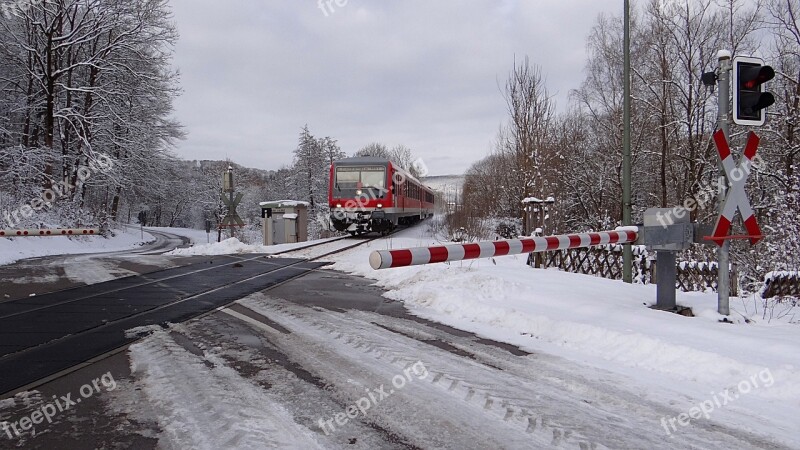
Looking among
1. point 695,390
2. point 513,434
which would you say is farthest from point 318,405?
point 695,390

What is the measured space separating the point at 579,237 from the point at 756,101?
227 cm

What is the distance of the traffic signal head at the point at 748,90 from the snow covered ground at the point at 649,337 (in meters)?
2.11

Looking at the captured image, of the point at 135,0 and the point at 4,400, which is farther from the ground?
the point at 135,0

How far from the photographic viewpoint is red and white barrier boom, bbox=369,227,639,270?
4220mm

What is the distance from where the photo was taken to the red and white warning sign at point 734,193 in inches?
196

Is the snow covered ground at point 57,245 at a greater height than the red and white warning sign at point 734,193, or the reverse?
the red and white warning sign at point 734,193

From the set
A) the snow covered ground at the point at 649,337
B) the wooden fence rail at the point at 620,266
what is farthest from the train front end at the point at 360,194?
the snow covered ground at the point at 649,337

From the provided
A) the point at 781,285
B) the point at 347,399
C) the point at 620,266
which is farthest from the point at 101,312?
the point at 781,285

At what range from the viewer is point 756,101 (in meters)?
5.00

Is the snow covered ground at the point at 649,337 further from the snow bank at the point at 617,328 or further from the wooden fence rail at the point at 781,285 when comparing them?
the wooden fence rail at the point at 781,285

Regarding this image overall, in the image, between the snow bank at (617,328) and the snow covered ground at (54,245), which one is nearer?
the snow bank at (617,328)

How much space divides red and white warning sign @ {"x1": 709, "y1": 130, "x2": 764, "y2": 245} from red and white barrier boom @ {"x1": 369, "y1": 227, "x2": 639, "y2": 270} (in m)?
0.97

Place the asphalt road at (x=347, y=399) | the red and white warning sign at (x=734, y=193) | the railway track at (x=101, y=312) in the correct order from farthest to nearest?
the red and white warning sign at (x=734, y=193)
the railway track at (x=101, y=312)
the asphalt road at (x=347, y=399)

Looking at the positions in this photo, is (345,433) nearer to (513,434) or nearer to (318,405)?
(318,405)
